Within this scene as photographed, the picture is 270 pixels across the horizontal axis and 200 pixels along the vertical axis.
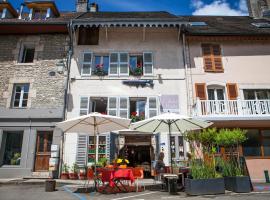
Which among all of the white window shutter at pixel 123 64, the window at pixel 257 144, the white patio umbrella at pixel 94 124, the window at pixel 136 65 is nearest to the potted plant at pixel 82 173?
the white patio umbrella at pixel 94 124

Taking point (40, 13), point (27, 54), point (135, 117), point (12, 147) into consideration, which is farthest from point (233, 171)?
point (40, 13)

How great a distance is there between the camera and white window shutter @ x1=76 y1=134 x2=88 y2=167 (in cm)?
1096

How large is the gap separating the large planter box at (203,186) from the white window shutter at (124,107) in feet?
19.6

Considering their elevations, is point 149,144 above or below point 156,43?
below

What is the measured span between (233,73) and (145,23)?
5321 mm

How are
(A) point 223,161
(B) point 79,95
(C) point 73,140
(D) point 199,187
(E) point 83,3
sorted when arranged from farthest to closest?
(E) point 83,3, (B) point 79,95, (C) point 73,140, (A) point 223,161, (D) point 199,187

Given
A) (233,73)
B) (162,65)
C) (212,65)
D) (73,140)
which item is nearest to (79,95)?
(73,140)

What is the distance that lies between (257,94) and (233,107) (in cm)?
208

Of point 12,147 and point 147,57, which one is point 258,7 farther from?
point 12,147

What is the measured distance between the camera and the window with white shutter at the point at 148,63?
1265 centimetres

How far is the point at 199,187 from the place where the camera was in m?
6.14

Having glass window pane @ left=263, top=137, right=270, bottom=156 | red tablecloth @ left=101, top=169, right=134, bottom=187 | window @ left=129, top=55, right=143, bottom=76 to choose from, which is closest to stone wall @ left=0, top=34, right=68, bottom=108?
window @ left=129, top=55, right=143, bottom=76

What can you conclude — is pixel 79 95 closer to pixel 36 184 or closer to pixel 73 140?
pixel 73 140

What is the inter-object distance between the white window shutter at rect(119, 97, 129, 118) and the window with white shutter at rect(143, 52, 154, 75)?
1879mm
